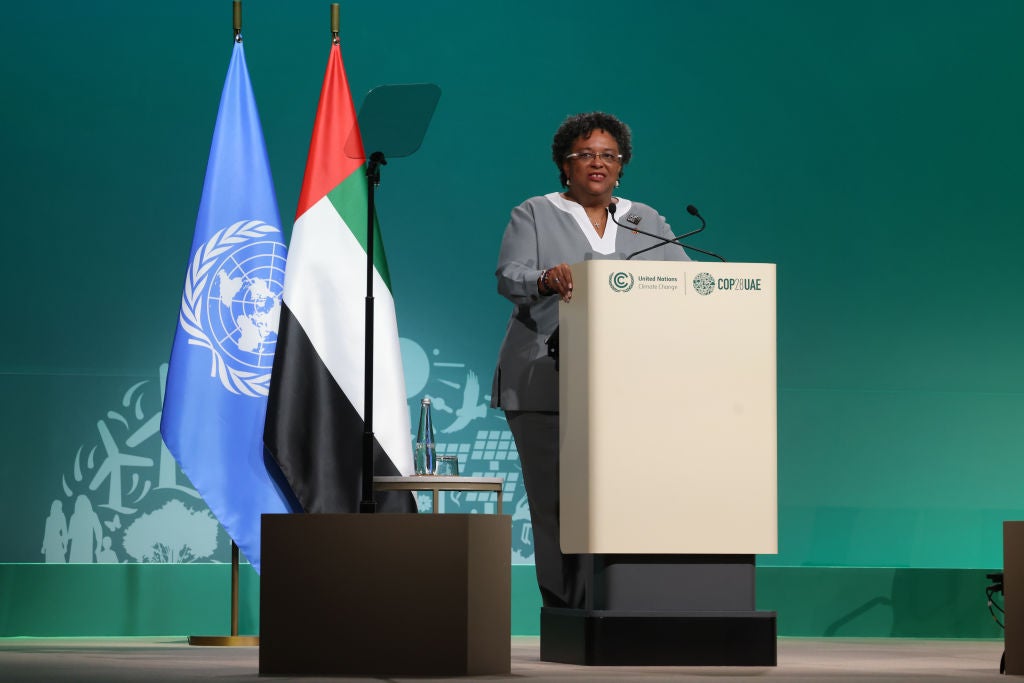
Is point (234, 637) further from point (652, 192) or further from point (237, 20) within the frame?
point (652, 192)

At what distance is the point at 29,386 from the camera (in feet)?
16.3

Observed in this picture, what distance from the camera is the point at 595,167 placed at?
363cm

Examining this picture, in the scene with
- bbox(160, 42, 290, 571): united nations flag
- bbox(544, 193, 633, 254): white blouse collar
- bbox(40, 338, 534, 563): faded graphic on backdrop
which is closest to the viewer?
bbox(544, 193, 633, 254): white blouse collar

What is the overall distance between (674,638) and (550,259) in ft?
3.26

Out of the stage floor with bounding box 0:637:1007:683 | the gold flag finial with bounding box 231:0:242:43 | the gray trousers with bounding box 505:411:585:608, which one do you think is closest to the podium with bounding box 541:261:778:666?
the stage floor with bounding box 0:637:1007:683

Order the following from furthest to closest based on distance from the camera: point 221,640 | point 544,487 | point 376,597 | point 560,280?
point 221,640
point 544,487
point 560,280
point 376,597

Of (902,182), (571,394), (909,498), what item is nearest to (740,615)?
(571,394)

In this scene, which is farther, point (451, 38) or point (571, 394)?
point (451, 38)

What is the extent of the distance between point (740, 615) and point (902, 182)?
280 cm

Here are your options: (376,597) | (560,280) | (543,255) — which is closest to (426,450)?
(543,255)

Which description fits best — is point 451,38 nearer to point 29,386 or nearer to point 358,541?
point 29,386

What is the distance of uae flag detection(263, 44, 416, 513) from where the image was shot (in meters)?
4.45

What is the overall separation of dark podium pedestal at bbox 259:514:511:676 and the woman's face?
50.5 inches

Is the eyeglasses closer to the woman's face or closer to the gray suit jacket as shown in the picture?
the woman's face
